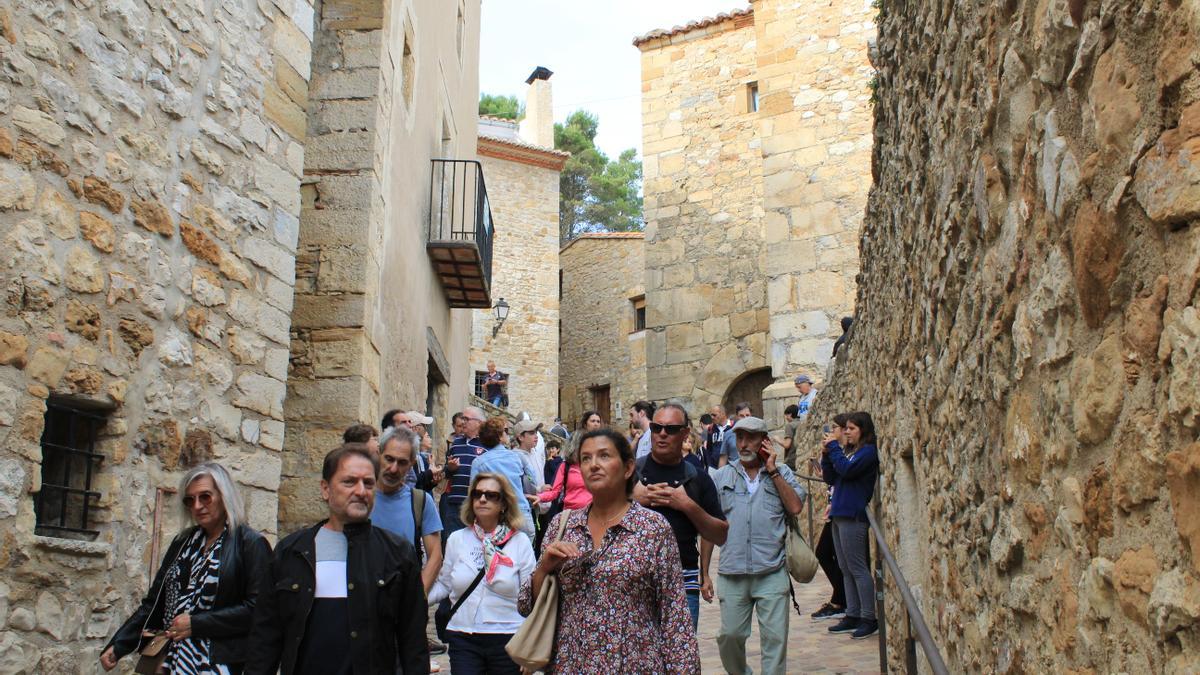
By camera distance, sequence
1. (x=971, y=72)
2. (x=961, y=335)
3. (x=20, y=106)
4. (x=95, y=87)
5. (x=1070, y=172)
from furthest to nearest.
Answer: (x=95, y=87), (x=20, y=106), (x=961, y=335), (x=971, y=72), (x=1070, y=172)

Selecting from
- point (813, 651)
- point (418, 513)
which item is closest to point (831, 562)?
point (813, 651)

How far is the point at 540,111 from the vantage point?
3359cm

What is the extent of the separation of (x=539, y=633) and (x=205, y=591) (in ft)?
4.32

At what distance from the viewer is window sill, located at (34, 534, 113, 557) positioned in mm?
4445

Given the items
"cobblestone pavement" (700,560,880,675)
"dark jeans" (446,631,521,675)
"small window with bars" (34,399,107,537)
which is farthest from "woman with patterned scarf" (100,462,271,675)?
"cobblestone pavement" (700,560,880,675)

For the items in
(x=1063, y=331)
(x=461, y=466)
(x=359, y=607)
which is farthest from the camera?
(x=461, y=466)

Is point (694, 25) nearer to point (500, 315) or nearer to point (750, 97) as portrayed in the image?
point (750, 97)

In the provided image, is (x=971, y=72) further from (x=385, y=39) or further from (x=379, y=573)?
(x=385, y=39)

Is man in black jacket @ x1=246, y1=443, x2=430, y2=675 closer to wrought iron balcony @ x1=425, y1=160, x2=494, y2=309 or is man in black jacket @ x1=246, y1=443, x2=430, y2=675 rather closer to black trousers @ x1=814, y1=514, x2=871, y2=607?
black trousers @ x1=814, y1=514, x2=871, y2=607

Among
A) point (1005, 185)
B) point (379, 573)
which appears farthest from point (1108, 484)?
point (379, 573)

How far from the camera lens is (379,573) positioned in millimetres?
3652

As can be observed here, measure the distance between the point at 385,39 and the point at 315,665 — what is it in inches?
239

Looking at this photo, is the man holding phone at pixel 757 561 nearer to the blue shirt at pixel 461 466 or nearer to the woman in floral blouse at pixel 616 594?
the woman in floral blouse at pixel 616 594

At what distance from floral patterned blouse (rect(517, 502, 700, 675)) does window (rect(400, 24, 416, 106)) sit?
7112mm
